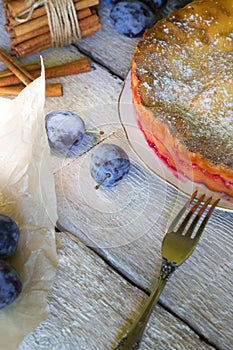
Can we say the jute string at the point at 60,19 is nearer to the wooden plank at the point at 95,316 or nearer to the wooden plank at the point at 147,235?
the wooden plank at the point at 147,235

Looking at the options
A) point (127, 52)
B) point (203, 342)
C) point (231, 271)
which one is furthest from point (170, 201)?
point (127, 52)

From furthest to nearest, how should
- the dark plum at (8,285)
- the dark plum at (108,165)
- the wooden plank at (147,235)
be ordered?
the dark plum at (108,165) < the wooden plank at (147,235) < the dark plum at (8,285)

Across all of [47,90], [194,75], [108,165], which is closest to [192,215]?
[108,165]

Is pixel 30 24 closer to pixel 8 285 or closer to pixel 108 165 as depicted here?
pixel 108 165

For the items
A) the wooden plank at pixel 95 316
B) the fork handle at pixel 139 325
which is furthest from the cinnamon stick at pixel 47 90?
the fork handle at pixel 139 325

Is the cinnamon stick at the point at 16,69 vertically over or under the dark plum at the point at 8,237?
over

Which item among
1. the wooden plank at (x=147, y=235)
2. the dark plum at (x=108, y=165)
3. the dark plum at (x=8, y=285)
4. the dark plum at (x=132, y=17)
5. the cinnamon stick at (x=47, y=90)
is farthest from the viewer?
the dark plum at (x=132, y=17)

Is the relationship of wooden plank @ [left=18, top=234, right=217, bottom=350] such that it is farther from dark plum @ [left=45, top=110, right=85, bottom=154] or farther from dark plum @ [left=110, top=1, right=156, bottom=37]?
dark plum @ [left=110, top=1, right=156, bottom=37]
